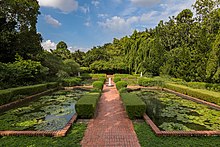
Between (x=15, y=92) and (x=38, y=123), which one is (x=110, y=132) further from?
(x=15, y=92)

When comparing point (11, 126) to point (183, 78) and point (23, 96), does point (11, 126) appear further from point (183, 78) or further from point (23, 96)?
point (183, 78)

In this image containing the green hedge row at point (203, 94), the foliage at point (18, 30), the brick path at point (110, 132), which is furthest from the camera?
the foliage at point (18, 30)

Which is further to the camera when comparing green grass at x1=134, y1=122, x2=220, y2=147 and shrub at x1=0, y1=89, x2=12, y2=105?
shrub at x1=0, y1=89, x2=12, y2=105

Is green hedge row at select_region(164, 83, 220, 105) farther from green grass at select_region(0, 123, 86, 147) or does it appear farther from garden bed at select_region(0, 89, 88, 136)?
green grass at select_region(0, 123, 86, 147)

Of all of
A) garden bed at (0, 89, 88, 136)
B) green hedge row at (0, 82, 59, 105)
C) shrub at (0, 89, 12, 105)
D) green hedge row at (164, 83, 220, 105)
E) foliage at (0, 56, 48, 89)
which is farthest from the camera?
foliage at (0, 56, 48, 89)

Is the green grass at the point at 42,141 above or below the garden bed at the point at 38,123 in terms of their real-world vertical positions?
above

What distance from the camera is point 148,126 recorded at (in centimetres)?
555

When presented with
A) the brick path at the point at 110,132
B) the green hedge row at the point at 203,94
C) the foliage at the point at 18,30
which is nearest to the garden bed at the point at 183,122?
the green hedge row at the point at 203,94

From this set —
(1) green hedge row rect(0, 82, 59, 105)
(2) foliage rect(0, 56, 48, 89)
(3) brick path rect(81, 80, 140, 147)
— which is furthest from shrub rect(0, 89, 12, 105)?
(3) brick path rect(81, 80, 140, 147)

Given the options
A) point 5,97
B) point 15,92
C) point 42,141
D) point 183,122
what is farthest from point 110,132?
point 15,92

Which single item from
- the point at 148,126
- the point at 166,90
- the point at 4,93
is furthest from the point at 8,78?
the point at 166,90

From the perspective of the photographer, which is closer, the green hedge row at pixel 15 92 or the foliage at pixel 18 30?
the green hedge row at pixel 15 92

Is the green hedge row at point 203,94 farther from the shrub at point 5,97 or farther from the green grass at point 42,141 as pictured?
the shrub at point 5,97

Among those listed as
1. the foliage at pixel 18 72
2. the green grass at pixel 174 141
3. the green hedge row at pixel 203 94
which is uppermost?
the foliage at pixel 18 72
